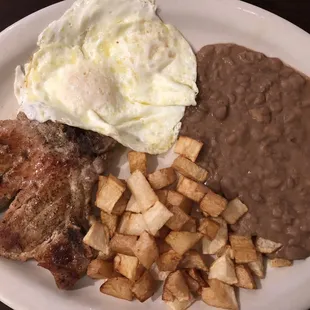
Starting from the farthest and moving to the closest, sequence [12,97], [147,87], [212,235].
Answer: [12,97], [147,87], [212,235]

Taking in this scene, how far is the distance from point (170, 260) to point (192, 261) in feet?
0.42

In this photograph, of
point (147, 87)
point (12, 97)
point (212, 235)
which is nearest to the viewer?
point (212, 235)

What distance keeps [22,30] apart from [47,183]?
0.91 m

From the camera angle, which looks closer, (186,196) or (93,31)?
(186,196)

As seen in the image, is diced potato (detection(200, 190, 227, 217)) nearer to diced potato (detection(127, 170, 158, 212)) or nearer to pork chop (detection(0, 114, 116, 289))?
diced potato (detection(127, 170, 158, 212))

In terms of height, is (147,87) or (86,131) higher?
(147,87)

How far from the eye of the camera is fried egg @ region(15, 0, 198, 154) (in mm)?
2432

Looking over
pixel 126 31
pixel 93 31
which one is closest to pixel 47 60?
pixel 93 31

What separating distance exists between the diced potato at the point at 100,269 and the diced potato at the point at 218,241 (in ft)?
1.64

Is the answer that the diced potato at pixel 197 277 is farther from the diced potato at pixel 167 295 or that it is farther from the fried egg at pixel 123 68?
the fried egg at pixel 123 68

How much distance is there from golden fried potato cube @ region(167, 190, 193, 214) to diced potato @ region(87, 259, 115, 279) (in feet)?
1.44

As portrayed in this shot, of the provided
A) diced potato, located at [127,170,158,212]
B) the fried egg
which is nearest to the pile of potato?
diced potato, located at [127,170,158,212]

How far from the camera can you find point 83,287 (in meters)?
2.46

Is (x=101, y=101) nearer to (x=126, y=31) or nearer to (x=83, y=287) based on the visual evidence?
(x=126, y=31)
